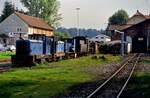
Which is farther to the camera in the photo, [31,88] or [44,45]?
[44,45]

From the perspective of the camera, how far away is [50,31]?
11106 cm

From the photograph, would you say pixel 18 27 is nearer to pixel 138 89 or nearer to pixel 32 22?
pixel 32 22

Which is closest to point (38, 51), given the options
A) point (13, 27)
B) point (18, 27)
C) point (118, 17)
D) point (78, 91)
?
point (78, 91)

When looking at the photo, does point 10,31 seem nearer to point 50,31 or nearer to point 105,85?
point 50,31

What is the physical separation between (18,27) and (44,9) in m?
19.7

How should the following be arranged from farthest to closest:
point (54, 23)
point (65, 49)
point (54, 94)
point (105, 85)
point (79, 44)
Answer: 1. point (54, 23)
2. point (79, 44)
3. point (65, 49)
4. point (105, 85)
5. point (54, 94)

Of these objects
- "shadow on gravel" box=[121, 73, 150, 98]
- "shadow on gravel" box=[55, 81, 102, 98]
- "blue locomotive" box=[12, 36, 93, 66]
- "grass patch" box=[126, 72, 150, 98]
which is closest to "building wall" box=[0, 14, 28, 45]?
"blue locomotive" box=[12, 36, 93, 66]

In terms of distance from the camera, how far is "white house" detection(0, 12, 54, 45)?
96744 millimetres

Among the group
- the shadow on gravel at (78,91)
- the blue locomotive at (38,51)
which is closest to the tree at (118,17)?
the blue locomotive at (38,51)

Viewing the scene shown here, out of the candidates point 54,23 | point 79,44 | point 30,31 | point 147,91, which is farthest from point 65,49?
point 54,23

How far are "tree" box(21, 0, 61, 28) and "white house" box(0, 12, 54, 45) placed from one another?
12.4 m

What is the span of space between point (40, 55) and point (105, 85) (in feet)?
54.7

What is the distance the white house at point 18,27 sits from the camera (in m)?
96.7

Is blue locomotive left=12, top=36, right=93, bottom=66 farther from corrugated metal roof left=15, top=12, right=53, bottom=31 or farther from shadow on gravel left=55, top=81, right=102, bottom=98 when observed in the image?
corrugated metal roof left=15, top=12, right=53, bottom=31
